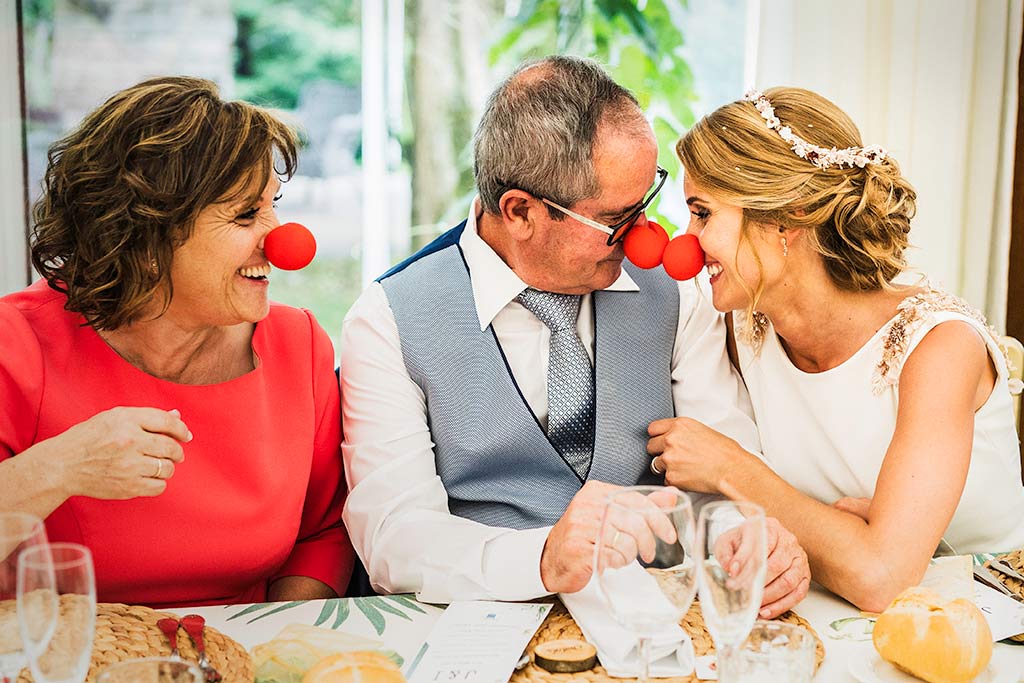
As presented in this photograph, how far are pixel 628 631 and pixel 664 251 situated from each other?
2.72ft

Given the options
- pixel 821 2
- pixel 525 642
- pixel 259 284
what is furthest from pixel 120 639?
pixel 821 2

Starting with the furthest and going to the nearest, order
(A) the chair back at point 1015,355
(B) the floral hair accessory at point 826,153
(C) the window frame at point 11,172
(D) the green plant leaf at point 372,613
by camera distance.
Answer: (C) the window frame at point 11,172 → (A) the chair back at point 1015,355 → (B) the floral hair accessory at point 826,153 → (D) the green plant leaf at point 372,613

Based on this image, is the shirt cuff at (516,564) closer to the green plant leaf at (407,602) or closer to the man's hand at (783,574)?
the green plant leaf at (407,602)

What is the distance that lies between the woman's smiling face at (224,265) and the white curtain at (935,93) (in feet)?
8.31

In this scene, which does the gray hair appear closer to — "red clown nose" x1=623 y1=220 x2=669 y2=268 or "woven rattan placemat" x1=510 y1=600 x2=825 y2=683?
"red clown nose" x1=623 y1=220 x2=669 y2=268

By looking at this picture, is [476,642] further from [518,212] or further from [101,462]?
[518,212]

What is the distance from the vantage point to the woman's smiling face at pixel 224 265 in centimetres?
162

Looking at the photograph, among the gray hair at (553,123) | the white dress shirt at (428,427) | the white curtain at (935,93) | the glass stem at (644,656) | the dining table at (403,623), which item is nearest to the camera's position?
the glass stem at (644,656)

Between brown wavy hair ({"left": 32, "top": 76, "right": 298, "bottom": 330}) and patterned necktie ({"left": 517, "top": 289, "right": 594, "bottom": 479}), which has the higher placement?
brown wavy hair ({"left": 32, "top": 76, "right": 298, "bottom": 330})

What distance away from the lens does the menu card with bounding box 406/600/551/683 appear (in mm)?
1171

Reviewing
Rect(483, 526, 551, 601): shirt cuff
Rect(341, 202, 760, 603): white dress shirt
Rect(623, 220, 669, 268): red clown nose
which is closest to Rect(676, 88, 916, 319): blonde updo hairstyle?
Rect(623, 220, 669, 268): red clown nose

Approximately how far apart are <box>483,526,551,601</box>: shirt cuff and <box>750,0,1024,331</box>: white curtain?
2.63m

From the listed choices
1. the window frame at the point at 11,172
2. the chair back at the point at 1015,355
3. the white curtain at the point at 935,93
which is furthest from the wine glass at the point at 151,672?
the white curtain at the point at 935,93

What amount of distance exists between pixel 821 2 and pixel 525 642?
3.00m
